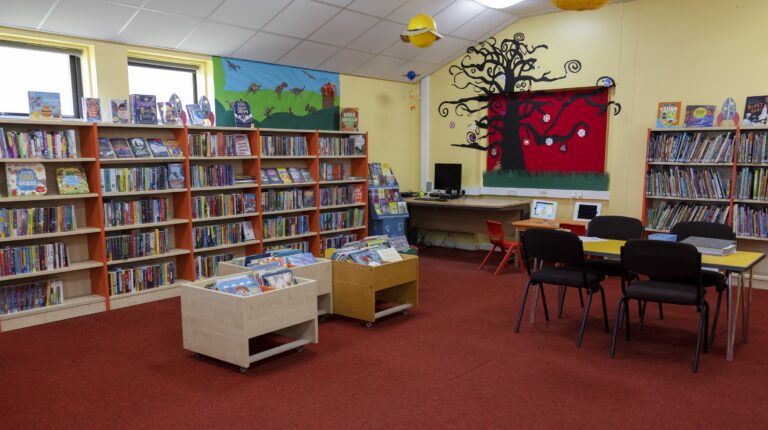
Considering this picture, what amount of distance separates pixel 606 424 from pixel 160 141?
4.88m

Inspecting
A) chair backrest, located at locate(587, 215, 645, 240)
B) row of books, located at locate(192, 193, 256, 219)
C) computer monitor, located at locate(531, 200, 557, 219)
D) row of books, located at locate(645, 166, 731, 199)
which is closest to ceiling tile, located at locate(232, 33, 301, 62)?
row of books, located at locate(192, 193, 256, 219)

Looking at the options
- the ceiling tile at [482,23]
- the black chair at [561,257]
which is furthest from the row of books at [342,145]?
the black chair at [561,257]

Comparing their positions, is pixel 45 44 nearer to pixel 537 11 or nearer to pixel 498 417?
A: pixel 498 417

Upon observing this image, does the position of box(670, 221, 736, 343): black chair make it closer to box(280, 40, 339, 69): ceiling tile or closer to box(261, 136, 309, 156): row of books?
box(261, 136, 309, 156): row of books

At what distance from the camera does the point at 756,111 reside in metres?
6.05

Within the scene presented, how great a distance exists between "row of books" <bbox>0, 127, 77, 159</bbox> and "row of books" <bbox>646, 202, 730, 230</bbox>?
20.8 ft

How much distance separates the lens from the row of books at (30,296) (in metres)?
4.87

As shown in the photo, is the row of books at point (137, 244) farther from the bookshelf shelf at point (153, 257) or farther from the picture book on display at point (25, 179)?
the picture book on display at point (25, 179)

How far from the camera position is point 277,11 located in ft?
19.5

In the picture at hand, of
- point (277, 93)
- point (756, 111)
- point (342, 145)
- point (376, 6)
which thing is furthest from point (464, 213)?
point (756, 111)

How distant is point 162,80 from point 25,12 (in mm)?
1672

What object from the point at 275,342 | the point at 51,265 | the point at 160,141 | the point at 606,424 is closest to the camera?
the point at 606,424

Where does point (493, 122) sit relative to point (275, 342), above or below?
above

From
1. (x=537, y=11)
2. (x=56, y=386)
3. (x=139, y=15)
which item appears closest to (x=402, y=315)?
(x=56, y=386)
